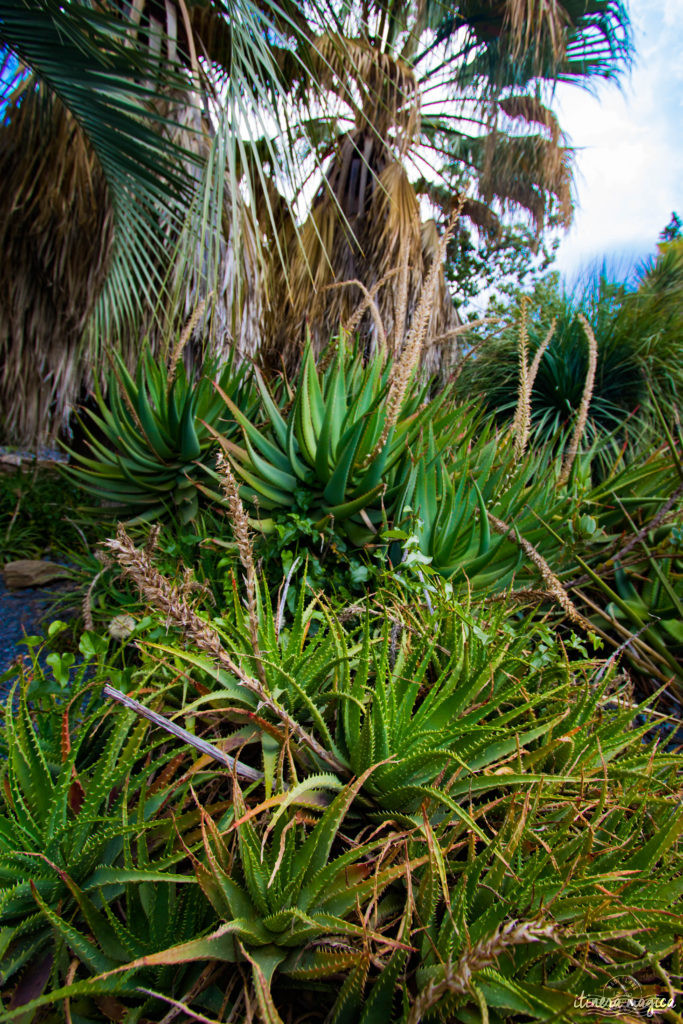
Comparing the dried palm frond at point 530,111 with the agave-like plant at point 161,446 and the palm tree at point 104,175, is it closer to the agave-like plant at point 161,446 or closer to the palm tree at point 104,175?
the palm tree at point 104,175

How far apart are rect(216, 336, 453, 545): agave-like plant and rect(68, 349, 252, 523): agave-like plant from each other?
46cm

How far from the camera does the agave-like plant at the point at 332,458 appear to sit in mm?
2057

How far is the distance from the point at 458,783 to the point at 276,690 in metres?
0.45

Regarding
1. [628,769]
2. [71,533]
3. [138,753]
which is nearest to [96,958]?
[138,753]

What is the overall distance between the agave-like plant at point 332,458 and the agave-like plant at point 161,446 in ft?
1.50

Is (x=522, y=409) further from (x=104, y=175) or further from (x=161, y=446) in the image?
(x=104, y=175)

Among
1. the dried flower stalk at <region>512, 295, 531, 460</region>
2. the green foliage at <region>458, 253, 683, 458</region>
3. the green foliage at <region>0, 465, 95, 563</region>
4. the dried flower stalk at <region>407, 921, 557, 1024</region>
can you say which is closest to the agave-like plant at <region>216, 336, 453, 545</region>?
the dried flower stalk at <region>512, 295, 531, 460</region>

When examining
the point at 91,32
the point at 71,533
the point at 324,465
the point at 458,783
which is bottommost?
the point at 71,533

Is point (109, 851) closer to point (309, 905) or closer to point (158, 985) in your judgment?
point (158, 985)

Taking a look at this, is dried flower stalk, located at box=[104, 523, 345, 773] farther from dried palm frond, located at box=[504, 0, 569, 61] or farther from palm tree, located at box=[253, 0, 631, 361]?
dried palm frond, located at box=[504, 0, 569, 61]

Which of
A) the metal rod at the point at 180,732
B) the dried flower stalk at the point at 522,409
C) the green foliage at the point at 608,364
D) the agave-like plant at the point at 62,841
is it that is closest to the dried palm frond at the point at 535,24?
the green foliage at the point at 608,364

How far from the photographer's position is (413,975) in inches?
36.0

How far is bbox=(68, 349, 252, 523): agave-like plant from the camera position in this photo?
261 cm

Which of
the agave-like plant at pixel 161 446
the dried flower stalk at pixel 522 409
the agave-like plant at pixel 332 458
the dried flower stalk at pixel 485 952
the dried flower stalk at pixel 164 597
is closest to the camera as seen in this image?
the dried flower stalk at pixel 485 952
